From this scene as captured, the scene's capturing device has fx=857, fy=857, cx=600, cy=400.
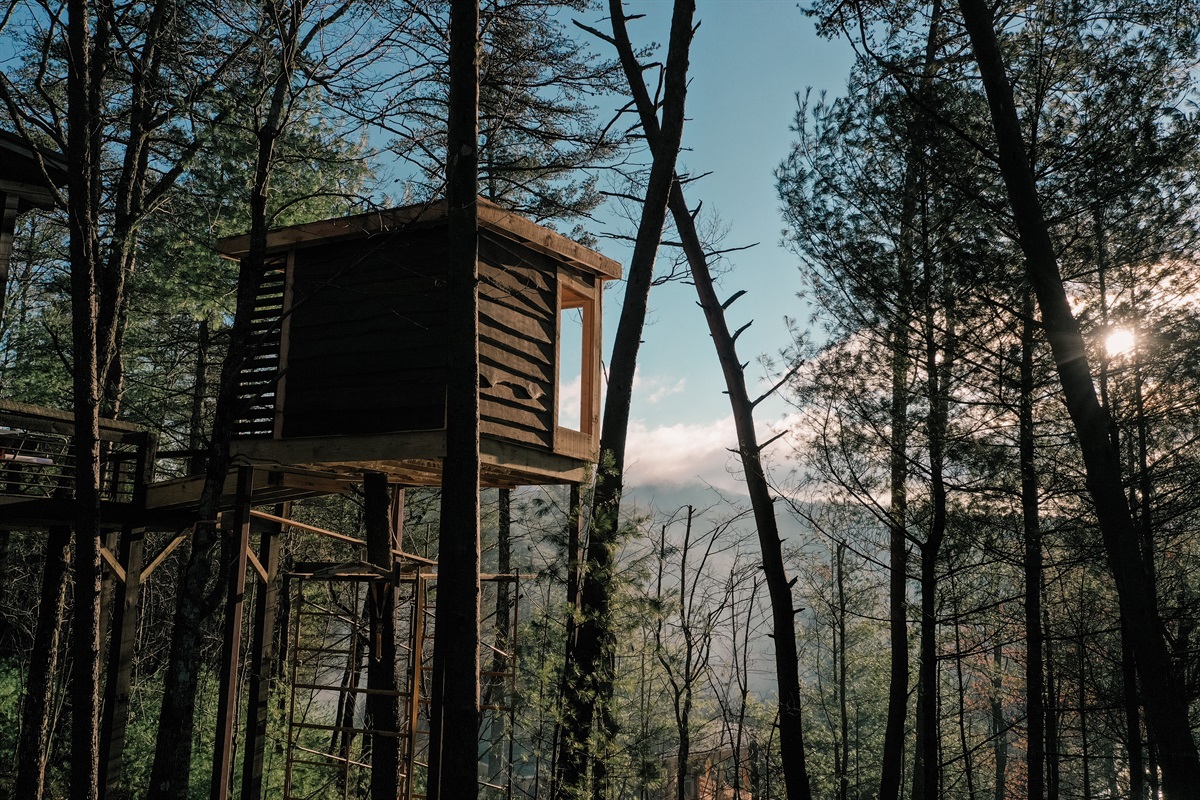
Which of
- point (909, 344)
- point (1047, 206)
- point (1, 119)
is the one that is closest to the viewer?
point (1047, 206)

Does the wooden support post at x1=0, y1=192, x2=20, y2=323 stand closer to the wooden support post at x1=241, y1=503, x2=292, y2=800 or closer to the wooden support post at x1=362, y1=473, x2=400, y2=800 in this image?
the wooden support post at x1=241, y1=503, x2=292, y2=800

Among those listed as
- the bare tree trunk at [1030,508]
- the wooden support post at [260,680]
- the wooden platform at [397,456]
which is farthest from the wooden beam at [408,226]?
the bare tree trunk at [1030,508]

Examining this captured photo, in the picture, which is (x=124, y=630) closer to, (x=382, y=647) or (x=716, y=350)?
(x=382, y=647)

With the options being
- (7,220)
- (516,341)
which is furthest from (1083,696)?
(7,220)

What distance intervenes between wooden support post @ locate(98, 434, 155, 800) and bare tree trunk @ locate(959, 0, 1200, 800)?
7622 mm

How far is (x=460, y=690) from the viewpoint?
5738mm

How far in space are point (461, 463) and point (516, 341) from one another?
1835 mm

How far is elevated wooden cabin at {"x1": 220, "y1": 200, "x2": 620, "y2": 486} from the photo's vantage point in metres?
7.05

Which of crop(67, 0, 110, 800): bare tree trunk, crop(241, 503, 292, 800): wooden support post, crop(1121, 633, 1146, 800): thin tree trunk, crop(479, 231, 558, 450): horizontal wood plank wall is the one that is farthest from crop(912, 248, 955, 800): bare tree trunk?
crop(67, 0, 110, 800): bare tree trunk

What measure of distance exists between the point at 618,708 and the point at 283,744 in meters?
8.66

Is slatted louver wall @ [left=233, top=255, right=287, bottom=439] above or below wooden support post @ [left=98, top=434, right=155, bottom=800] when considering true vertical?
above

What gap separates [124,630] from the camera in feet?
25.7

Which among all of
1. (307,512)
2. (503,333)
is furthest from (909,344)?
(307,512)

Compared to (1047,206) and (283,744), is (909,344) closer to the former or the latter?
(1047,206)
